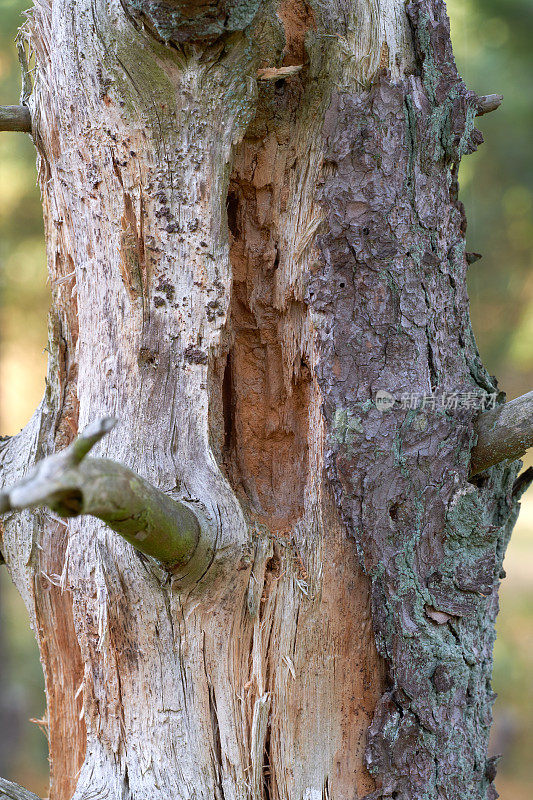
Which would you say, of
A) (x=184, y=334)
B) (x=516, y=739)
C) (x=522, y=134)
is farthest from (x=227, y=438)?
(x=516, y=739)

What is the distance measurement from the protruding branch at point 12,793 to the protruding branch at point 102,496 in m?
0.42

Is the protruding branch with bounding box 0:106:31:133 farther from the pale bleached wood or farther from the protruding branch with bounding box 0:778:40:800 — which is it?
the protruding branch with bounding box 0:778:40:800

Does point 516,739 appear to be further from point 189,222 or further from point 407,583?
point 189,222

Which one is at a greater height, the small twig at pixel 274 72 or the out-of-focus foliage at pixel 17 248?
the out-of-focus foliage at pixel 17 248

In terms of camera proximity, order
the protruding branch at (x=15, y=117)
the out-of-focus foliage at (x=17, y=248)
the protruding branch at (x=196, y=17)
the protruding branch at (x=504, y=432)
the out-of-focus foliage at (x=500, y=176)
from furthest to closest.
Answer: the out-of-focus foliage at (x=17, y=248) → the out-of-focus foliage at (x=500, y=176) → the protruding branch at (x=15, y=117) → the protruding branch at (x=504, y=432) → the protruding branch at (x=196, y=17)

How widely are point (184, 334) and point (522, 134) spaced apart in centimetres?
251

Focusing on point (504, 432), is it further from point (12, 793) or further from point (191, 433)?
point (12, 793)

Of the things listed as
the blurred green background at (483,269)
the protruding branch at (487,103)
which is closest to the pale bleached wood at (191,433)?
the protruding branch at (487,103)

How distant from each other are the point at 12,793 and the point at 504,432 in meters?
0.81

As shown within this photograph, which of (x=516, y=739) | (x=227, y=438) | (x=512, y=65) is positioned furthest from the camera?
(x=516, y=739)

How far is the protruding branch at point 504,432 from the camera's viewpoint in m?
0.94

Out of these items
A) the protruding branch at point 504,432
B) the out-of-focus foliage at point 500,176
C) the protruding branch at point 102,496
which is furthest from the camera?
the out-of-focus foliage at point 500,176

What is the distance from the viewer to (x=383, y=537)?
94cm

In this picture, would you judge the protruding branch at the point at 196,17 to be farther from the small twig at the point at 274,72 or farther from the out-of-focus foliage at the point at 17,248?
the out-of-focus foliage at the point at 17,248
